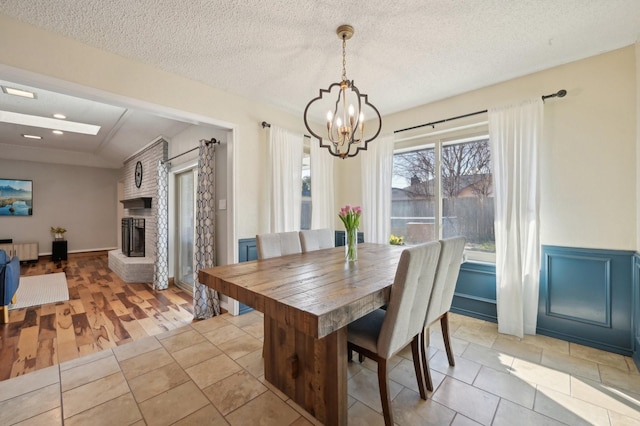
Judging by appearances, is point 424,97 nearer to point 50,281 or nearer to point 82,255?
point 50,281

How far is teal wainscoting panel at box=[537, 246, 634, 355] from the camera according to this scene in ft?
7.20

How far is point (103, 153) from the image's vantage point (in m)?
6.71

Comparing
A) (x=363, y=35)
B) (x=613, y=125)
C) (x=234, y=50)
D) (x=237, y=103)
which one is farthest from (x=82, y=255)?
(x=613, y=125)

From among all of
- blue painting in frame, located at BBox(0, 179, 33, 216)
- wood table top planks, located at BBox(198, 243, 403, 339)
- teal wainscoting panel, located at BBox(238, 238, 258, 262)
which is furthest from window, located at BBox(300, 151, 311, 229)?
blue painting in frame, located at BBox(0, 179, 33, 216)

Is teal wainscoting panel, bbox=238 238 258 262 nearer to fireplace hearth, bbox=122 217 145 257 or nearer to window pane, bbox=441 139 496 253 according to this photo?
window pane, bbox=441 139 496 253

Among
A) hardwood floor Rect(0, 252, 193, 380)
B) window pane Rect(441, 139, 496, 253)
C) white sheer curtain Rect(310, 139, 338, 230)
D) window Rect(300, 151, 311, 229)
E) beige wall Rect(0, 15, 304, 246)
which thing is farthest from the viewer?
window Rect(300, 151, 311, 229)

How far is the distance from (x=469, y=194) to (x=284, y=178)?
87.1 inches

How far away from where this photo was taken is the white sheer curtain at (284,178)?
3291mm

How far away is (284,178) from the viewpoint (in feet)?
11.0

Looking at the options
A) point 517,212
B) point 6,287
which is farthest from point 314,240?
point 6,287

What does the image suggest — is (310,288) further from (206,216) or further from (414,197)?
(414,197)

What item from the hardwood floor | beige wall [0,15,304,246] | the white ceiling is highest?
the white ceiling

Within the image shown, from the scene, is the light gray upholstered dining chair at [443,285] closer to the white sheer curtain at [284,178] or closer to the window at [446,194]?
the window at [446,194]

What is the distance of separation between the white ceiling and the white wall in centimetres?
698
